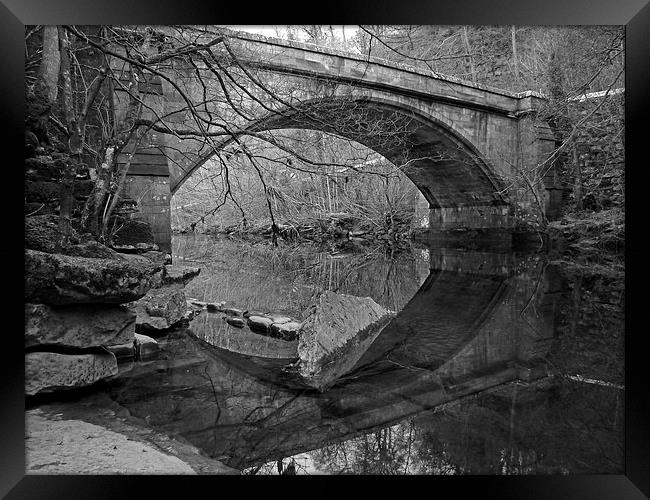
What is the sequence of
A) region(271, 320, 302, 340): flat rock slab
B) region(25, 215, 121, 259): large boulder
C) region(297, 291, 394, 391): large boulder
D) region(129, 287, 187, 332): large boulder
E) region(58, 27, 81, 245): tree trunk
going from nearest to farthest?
region(25, 215, 121, 259): large boulder, region(58, 27, 81, 245): tree trunk, region(297, 291, 394, 391): large boulder, region(271, 320, 302, 340): flat rock slab, region(129, 287, 187, 332): large boulder

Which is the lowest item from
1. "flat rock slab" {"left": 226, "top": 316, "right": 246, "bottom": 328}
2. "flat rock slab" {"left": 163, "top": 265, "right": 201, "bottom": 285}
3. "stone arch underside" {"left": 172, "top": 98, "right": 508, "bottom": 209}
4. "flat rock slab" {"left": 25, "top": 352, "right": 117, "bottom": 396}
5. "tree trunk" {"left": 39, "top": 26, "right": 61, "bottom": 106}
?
"flat rock slab" {"left": 226, "top": 316, "right": 246, "bottom": 328}

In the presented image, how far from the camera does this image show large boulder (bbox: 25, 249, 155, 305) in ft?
6.91

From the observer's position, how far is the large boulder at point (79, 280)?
2.11 meters

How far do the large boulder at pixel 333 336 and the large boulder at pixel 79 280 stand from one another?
3.38 feet

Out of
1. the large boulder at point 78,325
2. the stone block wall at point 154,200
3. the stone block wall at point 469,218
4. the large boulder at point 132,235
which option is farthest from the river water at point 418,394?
the stone block wall at point 469,218

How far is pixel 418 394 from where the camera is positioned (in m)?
2.48

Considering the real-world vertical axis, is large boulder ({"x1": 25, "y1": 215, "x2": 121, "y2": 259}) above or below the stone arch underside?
below

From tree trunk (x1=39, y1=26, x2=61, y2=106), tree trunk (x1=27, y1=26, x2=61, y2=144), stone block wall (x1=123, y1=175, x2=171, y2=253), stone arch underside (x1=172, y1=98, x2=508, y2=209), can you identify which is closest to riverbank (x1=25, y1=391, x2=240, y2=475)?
tree trunk (x1=27, y1=26, x2=61, y2=144)

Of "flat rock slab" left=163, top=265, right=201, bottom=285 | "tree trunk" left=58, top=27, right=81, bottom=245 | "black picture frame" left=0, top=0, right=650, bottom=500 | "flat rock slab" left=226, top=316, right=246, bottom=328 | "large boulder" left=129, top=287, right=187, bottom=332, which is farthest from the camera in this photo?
"flat rock slab" left=163, top=265, right=201, bottom=285

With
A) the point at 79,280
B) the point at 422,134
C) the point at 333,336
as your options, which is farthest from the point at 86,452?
the point at 422,134

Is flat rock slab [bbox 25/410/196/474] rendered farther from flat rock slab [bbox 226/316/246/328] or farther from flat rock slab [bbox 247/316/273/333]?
flat rock slab [bbox 226/316/246/328]

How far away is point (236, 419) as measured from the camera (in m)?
2.14

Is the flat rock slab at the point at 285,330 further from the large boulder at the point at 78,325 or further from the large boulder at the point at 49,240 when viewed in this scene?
the large boulder at the point at 49,240

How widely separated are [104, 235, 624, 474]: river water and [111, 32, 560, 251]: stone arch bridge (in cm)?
268
